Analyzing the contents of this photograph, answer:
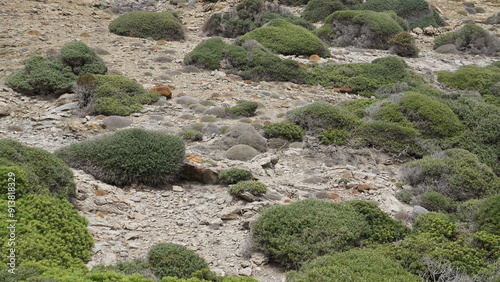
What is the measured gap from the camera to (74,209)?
8.71 meters

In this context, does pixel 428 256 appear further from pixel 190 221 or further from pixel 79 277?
pixel 79 277

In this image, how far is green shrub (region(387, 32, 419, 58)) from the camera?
77.6ft

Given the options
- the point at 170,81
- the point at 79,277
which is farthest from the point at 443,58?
the point at 79,277

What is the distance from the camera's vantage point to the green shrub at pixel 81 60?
57.2 ft

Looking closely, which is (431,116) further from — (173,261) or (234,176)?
(173,261)

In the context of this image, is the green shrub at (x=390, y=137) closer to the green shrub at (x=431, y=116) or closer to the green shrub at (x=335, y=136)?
the green shrub at (x=335, y=136)

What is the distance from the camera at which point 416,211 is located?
32.1ft

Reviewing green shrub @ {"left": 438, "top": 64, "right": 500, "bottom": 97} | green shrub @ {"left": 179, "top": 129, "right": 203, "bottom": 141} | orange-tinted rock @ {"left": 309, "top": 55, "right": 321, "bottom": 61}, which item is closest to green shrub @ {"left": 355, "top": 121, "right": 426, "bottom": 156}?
green shrub @ {"left": 179, "top": 129, "right": 203, "bottom": 141}

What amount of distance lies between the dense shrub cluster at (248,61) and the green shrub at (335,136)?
5.85 meters

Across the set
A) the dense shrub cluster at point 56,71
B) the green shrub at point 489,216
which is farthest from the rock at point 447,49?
the green shrub at point 489,216

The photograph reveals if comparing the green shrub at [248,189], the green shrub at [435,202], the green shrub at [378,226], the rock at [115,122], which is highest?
the green shrub at [378,226]

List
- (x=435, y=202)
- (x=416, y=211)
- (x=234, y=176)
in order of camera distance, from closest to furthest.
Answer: (x=416, y=211) < (x=435, y=202) < (x=234, y=176)

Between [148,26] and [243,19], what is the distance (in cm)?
511

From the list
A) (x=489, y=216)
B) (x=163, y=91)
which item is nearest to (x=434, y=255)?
(x=489, y=216)
